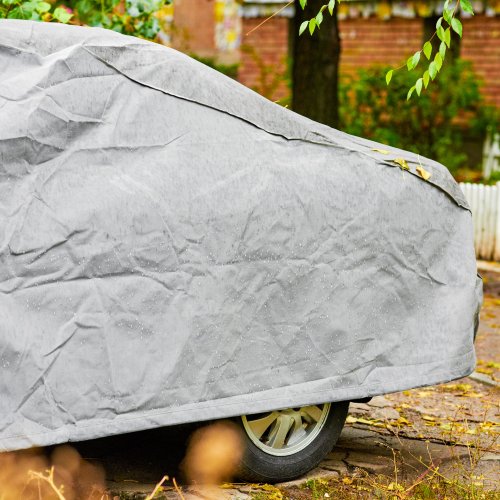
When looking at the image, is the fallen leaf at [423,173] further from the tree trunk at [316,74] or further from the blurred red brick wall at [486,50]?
the blurred red brick wall at [486,50]

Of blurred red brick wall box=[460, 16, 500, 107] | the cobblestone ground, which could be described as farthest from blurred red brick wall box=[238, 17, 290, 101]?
the cobblestone ground

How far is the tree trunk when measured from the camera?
11.4m

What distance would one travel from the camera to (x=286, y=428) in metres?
5.09

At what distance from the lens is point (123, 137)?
14.8 ft

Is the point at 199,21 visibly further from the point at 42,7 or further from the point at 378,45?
the point at 42,7

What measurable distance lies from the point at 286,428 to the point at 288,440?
0.33 feet

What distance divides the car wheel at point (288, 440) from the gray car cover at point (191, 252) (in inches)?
11.5

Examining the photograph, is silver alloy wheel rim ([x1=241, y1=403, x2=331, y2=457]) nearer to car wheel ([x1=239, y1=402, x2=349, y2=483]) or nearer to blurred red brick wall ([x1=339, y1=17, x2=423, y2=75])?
car wheel ([x1=239, y1=402, x2=349, y2=483])

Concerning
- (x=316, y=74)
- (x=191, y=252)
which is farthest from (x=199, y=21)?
(x=191, y=252)

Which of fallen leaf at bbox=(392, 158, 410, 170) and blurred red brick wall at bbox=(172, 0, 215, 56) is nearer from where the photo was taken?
fallen leaf at bbox=(392, 158, 410, 170)

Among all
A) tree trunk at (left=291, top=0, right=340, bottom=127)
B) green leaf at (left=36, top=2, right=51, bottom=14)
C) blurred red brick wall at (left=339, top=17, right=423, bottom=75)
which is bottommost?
tree trunk at (left=291, top=0, right=340, bottom=127)

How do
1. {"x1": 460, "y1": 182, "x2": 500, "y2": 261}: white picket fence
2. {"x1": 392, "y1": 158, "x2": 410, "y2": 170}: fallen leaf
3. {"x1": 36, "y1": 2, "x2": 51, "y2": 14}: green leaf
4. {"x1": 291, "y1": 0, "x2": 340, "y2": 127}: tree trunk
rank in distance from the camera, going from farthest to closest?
{"x1": 460, "y1": 182, "x2": 500, "y2": 261}: white picket fence → {"x1": 291, "y1": 0, "x2": 340, "y2": 127}: tree trunk → {"x1": 36, "y1": 2, "x2": 51, "y2": 14}: green leaf → {"x1": 392, "y1": 158, "x2": 410, "y2": 170}: fallen leaf

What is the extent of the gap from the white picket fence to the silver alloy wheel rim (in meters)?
8.09

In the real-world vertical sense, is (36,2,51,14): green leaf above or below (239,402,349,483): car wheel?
above
